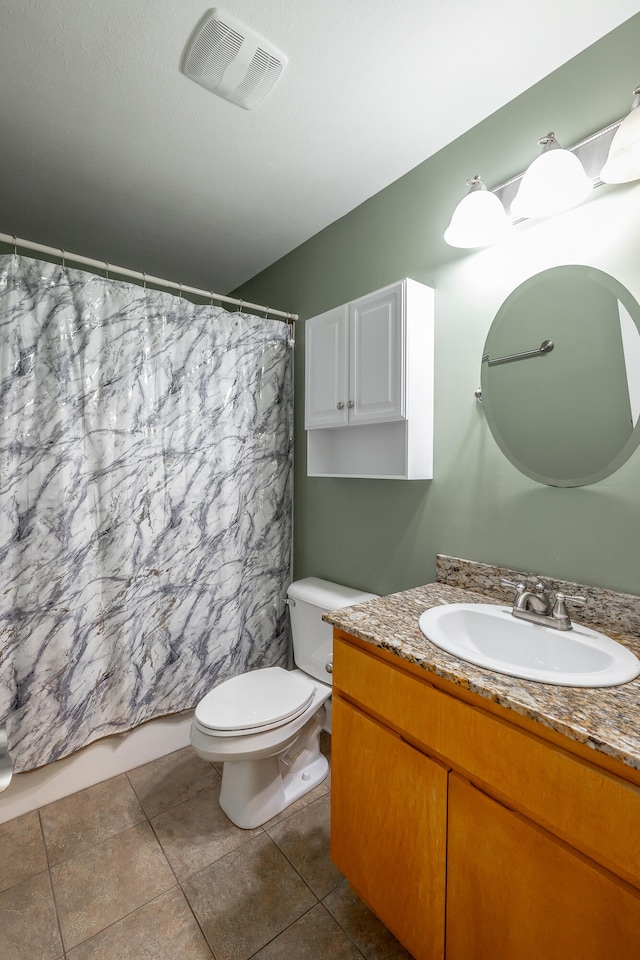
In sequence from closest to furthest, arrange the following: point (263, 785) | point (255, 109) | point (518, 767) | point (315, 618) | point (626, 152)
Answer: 1. point (518, 767)
2. point (626, 152)
3. point (255, 109)
4. point (263, 785)
5. point (315, 618)

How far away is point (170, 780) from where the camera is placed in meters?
1.80

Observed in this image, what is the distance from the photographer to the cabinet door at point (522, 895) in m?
0.71

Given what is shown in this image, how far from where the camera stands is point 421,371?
1592 millimetres

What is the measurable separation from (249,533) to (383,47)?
183cm

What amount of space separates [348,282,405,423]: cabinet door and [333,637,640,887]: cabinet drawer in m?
0.88

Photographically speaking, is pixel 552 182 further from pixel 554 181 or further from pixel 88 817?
pixel 88 817

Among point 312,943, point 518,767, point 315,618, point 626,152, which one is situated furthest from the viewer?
point 315,618

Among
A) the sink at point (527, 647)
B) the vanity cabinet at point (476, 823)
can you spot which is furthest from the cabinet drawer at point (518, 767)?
the sink at point (527, 647)

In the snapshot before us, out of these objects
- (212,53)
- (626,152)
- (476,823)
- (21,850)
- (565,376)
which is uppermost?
(212,53)

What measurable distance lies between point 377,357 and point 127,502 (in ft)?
3.78

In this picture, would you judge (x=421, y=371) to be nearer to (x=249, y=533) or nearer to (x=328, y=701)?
(x=249, y=533)

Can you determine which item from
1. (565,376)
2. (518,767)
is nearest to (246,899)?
(518,767)

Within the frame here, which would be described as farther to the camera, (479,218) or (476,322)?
(476,322)

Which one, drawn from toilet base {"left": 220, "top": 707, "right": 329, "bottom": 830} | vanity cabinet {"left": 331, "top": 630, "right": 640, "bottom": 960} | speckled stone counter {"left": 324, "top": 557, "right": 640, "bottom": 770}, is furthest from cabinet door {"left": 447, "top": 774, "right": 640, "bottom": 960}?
toilet base {"left": 220, "top": 707, "right": 329, "bottom": 830}
